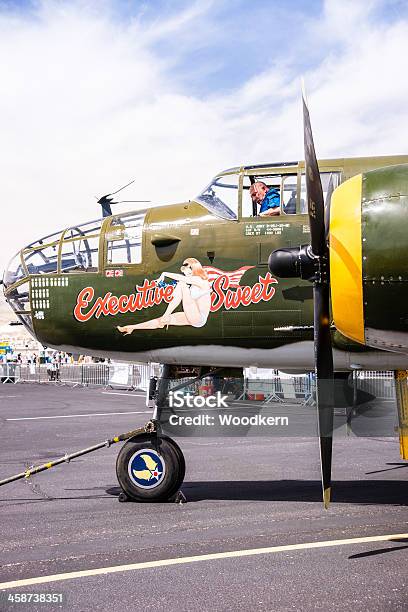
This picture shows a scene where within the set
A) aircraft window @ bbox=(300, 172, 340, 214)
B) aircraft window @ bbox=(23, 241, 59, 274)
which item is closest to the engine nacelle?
aircraft window @ bbox=(300, 172, 340, 214)

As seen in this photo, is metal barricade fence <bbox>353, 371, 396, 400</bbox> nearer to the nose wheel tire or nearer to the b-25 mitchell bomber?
the b-25 mitchell bomber

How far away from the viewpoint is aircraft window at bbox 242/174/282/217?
957 cm

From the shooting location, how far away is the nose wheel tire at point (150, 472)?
937cm

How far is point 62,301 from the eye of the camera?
32.2 feet

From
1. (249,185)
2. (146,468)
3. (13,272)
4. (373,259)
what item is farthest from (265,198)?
(146,468)

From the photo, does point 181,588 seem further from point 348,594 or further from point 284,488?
point 284,488

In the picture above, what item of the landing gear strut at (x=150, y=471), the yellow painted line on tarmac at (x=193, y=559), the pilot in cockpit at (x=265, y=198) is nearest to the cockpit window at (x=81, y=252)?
the pilot in cockpit at (x=265, y=198)

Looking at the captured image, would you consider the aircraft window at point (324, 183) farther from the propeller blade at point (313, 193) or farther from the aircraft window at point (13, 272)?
the aircraft window at point (13, 272)

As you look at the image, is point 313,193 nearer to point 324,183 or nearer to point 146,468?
point 324,183

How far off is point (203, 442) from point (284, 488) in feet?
19.3

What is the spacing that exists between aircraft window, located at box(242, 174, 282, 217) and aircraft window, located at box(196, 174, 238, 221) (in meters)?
0.11

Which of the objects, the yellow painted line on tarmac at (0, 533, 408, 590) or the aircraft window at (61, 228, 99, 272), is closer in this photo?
the yellow painted line on tarmac at (0, 533, 408, 590)

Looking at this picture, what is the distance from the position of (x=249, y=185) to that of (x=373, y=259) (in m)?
3.87

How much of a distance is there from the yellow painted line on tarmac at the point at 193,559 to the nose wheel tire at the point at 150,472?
2.55 meters
